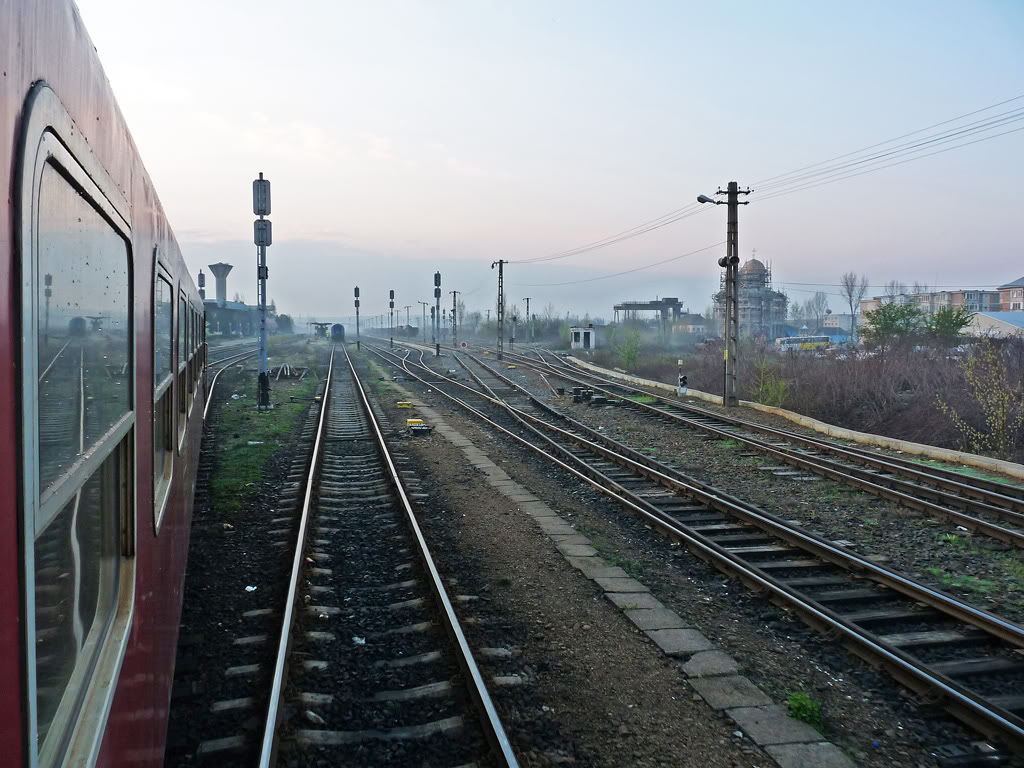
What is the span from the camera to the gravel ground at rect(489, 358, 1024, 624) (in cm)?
679

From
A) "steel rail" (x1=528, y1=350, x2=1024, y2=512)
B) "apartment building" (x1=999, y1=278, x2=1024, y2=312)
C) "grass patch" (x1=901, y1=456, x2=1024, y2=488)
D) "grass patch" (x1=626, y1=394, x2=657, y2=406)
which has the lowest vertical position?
"grass patch" (x1=901, y1=456, x2=1024, y2=488)

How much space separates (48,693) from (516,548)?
22.2 ft

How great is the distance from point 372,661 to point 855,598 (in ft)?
13.0

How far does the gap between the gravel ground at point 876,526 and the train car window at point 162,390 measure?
6172 millimetres

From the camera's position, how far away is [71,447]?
151cm

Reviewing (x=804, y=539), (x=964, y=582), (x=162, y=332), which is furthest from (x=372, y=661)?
(x=964, y=582)

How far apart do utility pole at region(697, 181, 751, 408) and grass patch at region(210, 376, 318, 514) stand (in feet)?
36.1

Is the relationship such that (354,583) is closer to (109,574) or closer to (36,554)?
(109,574)

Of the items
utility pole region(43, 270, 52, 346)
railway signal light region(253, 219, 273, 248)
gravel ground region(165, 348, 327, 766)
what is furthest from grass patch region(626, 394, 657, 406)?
utility pole region(43, 270, 52, 346)

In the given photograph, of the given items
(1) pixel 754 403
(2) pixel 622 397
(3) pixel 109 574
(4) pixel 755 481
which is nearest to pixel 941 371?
(1) pixel 754 403

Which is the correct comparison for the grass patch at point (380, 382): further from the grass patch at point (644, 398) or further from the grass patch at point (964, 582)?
the grass patch at point (964, 582)

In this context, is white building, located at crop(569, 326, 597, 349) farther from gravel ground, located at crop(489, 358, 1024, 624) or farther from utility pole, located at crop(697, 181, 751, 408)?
gravel ground, located at crop(489, 358, 1024, 624)

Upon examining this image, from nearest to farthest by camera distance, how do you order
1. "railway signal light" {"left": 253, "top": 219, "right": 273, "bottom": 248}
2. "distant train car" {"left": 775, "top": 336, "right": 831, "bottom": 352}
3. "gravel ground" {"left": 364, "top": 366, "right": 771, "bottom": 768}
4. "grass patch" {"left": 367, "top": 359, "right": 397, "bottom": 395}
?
1. "gravel ground" {"left": 364, "top": 366, "right": 771, "bottom": 768}
2. "railway signal light" {"left": 253, "top": 219, "right": 273, "bottom": 248}
3. "grass patch" {"left": 367, "top": 359, "right": 397, "bottom": 395}
4. "distant train car" {"left": 775, "top": 336, "right": 831, "bottom": 352}

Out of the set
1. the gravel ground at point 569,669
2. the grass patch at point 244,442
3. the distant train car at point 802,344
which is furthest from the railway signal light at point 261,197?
the distant train car at point 802,344
